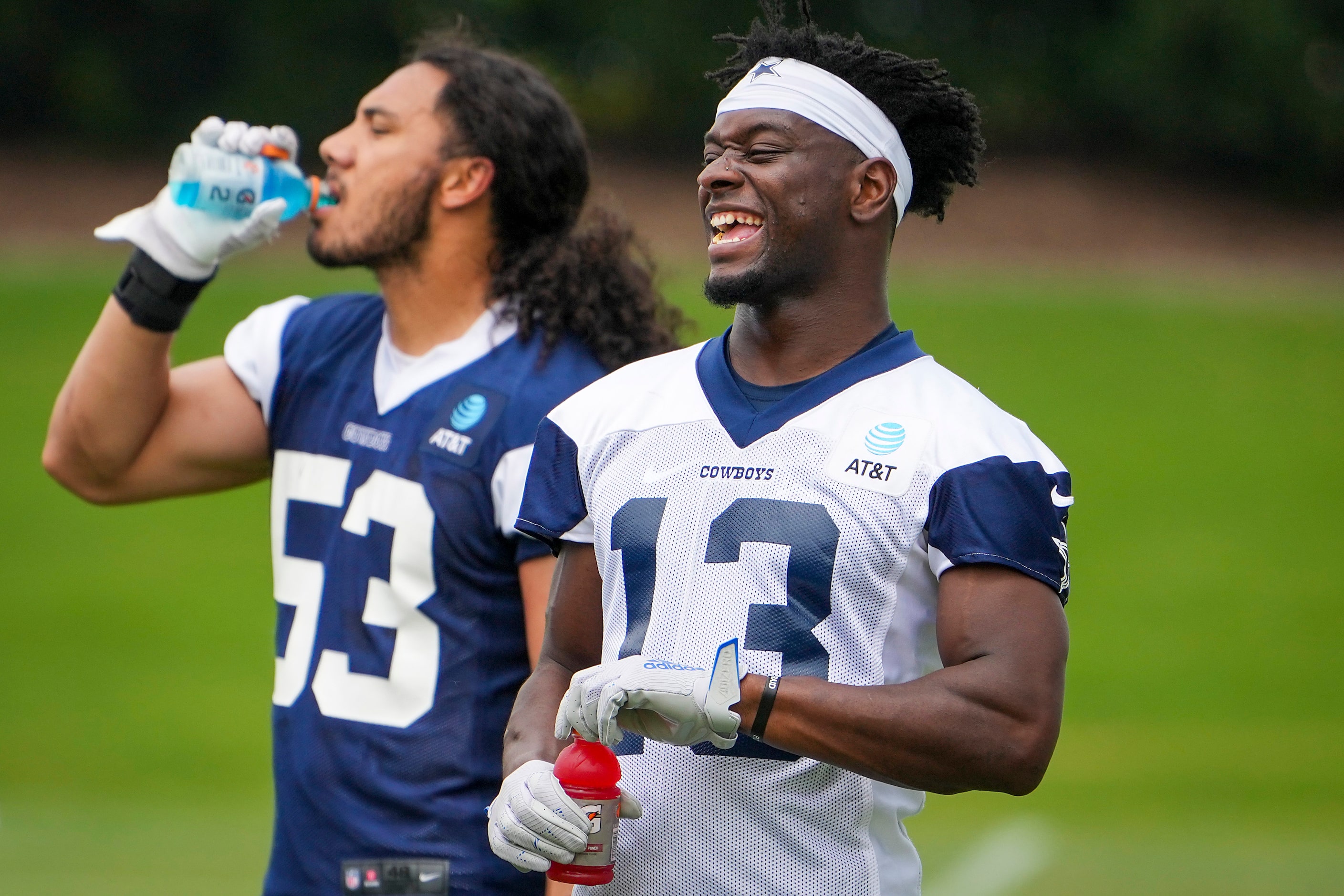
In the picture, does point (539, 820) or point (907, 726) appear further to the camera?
point (539, 820)

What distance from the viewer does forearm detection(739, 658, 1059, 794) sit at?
83.1 inches

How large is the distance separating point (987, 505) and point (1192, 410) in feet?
49.3

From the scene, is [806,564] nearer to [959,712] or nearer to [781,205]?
[959,712]

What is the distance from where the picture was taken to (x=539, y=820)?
222 centimetres

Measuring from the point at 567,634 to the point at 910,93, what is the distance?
982mm

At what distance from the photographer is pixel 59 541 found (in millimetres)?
12523

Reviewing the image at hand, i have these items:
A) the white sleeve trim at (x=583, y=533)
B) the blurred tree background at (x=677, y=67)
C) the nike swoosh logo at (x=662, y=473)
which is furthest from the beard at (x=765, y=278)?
the blurred tree background at (x=677, y=67)

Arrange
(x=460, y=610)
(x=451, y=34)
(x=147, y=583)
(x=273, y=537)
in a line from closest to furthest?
(x=460, y=610)
(x=273, y=537)
(x=451, y=34)
(x=147, y=583)

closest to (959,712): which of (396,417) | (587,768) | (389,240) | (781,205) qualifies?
(587,768)

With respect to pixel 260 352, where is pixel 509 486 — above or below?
below

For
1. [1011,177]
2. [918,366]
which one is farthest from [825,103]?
[1011,177]

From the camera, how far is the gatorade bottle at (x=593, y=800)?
2.23 metres

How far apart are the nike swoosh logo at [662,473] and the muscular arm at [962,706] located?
0.39 meters

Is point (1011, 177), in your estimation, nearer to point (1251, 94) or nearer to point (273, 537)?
point (1251, 94)
